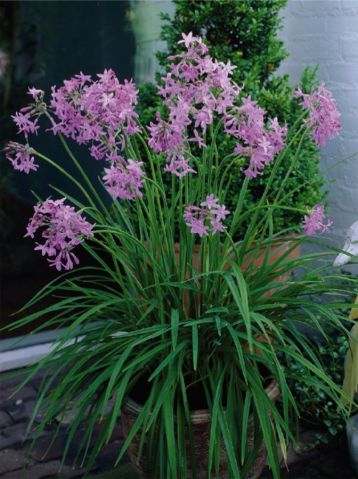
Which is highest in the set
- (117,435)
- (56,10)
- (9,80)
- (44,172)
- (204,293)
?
(56,10)

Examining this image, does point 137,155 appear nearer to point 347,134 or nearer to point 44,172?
point 347,134

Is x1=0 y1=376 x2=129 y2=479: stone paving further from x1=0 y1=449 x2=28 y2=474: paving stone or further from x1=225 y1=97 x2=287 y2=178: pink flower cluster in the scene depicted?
x1=225 y1=97 x2=287 y2=178: pink flower cluster

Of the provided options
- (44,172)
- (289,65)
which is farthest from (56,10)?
(289,65)

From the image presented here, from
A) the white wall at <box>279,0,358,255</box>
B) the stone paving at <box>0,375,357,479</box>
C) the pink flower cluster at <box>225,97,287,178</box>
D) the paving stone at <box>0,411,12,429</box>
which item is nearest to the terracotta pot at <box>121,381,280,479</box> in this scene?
the stone paving at <box>0,375,357,479</box>

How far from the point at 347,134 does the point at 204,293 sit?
4.85ft

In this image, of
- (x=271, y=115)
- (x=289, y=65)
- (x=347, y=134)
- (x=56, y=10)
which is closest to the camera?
(x=271, y=115)

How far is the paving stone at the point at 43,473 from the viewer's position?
2.34 meters

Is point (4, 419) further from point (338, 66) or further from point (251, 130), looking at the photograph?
point (338, 66)

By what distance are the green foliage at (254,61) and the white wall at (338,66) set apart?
284mm

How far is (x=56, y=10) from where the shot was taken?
12.4 feet

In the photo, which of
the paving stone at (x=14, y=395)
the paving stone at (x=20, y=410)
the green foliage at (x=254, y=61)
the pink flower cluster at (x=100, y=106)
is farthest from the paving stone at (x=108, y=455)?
the pink flower cluster at (x=100, y=106)

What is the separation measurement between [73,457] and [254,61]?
1700mm

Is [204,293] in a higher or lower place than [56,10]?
lower

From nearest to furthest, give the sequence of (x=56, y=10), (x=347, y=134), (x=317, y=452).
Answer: (x=317, y=452) < (x=347, y=134) < (x=56, y=10)
